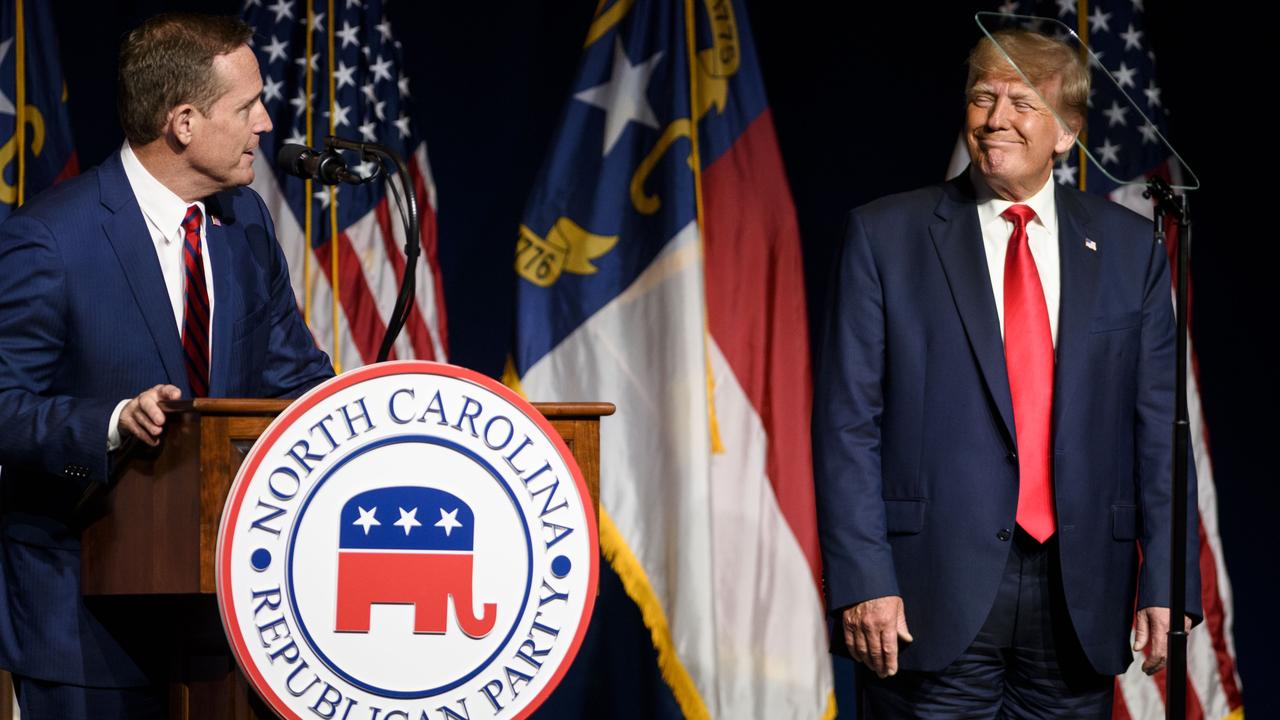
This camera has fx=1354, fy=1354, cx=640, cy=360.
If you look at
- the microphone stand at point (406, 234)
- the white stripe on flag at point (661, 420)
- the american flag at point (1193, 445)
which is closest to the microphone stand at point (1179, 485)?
the microphone stand at point (406, 234)

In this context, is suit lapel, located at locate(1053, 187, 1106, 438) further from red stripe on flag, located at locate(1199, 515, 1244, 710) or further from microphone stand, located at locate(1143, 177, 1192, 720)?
red stripe on flag, located at locate(1199, 515, 1244, 710)

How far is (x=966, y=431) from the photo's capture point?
205 centimetres

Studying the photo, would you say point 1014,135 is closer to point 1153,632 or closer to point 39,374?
point 1153,632

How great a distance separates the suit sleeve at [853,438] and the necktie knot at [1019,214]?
227mm

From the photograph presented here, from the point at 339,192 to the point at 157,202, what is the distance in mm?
2000

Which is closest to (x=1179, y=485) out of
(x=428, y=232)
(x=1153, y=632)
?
(x=1153, y=632)

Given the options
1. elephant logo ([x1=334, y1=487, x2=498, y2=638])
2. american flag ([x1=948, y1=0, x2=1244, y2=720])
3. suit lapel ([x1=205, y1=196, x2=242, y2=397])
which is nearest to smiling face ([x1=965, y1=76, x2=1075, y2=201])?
elephant logo ([x1=334, y1=487, x2=498, y2=638])

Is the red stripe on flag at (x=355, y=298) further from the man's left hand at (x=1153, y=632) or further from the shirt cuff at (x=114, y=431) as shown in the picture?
the man's left hand at (x=1153, y=632)

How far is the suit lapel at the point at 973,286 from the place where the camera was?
2039 mm

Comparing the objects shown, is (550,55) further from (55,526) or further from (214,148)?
(55,526)

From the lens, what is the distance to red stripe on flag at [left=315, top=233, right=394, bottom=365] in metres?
3.87

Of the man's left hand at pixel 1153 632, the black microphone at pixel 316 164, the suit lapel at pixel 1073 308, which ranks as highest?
the black microphone at pixel 316 164

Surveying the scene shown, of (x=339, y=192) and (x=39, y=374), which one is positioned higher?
(x=339, y=192)

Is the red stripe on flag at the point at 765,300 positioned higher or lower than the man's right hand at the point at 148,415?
higher
